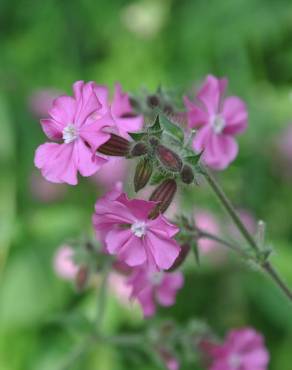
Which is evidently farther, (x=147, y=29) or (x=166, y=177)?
(x=147, y=29)

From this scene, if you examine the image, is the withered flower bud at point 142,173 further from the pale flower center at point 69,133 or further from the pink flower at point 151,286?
the pink flower at point 151,286

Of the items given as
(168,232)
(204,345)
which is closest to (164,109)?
(168,232)

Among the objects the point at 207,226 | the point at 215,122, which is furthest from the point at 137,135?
the point at 207,226

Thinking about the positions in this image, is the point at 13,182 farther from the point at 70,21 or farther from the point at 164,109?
the point at 164,109

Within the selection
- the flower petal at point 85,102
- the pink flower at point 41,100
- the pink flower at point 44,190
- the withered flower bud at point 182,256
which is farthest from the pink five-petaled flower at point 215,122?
the pink flower at point 41,100

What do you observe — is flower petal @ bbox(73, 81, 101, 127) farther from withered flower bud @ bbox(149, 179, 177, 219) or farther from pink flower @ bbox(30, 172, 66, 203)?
pink flower @ bbox(30, 172, 66, 203)

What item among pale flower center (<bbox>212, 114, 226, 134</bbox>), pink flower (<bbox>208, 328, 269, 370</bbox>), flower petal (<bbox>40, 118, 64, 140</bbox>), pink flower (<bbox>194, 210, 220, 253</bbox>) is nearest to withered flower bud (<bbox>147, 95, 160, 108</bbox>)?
pale flower center (<bbox>212, 114, 226, 134</bbox>)
